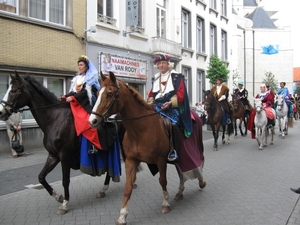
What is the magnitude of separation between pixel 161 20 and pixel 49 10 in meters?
8.53

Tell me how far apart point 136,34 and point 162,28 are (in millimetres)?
3547

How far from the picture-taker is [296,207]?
5328 mm

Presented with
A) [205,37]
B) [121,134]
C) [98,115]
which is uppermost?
[205,37]

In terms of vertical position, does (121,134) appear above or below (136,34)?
below

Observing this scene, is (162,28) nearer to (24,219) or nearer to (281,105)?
(281,105)

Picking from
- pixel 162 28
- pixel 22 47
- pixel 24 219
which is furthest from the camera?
pixel 162 28

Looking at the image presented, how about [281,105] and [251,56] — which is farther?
[251,56]

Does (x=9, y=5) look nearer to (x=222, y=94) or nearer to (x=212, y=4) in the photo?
(x=222, y=94)

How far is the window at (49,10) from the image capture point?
1175 cm

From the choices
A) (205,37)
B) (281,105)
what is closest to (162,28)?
(205,37)

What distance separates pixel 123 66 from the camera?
1553cm

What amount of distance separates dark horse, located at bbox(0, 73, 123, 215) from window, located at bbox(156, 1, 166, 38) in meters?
14.2

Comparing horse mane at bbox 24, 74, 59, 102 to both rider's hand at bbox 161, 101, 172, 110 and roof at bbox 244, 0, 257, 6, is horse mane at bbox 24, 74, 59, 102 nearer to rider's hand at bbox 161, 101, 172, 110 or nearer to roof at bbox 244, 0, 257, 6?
rider's hand at bbox 161, 101, 172, 110

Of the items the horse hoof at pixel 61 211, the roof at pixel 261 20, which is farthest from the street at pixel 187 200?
the roof at pixel 261 20
